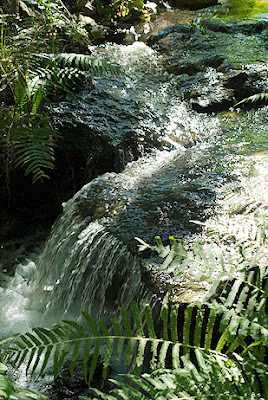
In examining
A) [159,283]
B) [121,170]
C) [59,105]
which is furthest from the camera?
[59,105]

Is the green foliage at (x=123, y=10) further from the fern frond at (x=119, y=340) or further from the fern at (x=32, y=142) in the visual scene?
the fern frond at (x=119, y=340)

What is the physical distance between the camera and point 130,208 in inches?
140

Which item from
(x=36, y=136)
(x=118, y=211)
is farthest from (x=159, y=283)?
(x=36, y=136)

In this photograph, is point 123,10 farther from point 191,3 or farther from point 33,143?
point 33,143

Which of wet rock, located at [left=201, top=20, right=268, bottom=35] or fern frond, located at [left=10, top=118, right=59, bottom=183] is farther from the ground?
wet rock, located at [left=201, top=20, right=268, bottom=35]

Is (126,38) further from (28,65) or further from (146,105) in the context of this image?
(28,65)

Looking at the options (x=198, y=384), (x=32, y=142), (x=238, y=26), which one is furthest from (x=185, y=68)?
(x=198, y=384)

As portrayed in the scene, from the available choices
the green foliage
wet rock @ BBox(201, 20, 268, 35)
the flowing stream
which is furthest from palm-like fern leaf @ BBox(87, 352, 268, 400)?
the green foliage

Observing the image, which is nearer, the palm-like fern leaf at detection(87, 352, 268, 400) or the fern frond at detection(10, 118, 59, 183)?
the palm-like fern leaf at detection(87, 352, 268, 400)

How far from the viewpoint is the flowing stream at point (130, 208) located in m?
3.14

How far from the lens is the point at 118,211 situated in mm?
3553

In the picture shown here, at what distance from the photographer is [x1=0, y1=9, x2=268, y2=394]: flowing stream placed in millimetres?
3137

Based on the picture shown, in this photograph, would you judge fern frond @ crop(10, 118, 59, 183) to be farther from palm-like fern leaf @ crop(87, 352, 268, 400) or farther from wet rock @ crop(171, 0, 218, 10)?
wet rock @ crop(171, 0, 218, 10)

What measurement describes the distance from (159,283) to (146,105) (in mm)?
3249
